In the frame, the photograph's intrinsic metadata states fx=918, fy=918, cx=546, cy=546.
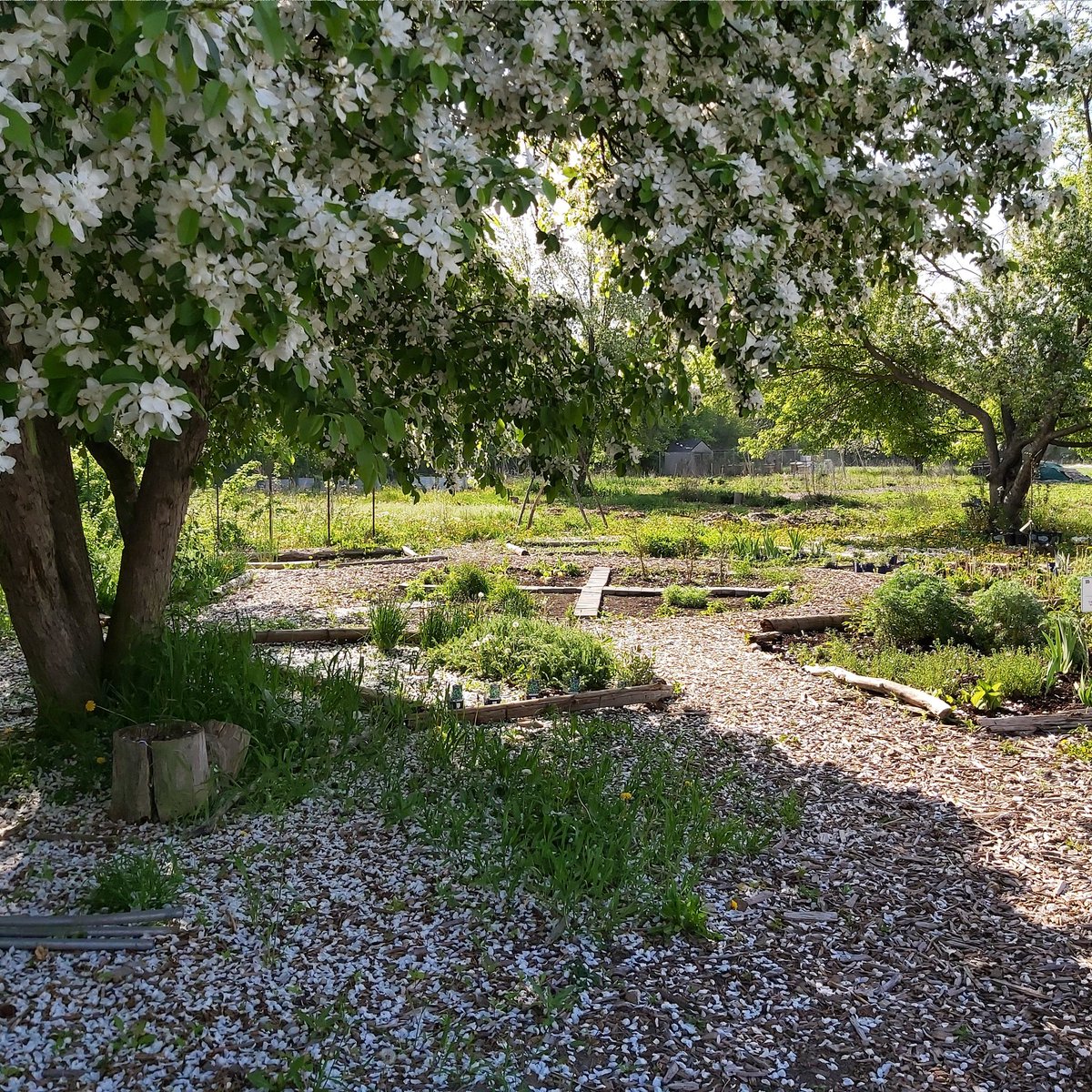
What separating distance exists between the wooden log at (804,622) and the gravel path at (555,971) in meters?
3.68

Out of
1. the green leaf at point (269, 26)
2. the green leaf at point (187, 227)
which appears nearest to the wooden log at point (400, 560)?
the green leaf at point (187, 227)

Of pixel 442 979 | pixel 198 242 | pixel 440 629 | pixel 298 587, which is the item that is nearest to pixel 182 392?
pixel 198 242

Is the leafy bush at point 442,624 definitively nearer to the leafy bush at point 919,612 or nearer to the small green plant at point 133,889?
the leafy bush at point 919,612

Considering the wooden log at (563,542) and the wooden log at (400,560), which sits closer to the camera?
the wooden log at (400,560)

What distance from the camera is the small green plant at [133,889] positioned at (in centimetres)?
287

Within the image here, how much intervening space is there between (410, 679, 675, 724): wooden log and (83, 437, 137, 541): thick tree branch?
188cm

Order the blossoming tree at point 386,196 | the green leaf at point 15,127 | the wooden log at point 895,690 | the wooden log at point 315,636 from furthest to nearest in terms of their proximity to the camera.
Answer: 1. the wooden log at point 315,636
2. the wooden log at point 895,690
3. the blossoming tree at point 386,196
4. the green leaf at point 15,127

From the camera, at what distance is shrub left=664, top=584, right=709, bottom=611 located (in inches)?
369

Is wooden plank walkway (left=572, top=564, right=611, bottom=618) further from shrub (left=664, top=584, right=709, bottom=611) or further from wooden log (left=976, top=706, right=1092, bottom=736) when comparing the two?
wooden log (left=976, top=706, right=1092, bottom=736)

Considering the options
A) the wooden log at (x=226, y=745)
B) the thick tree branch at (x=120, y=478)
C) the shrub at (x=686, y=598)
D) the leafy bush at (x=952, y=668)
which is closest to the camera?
the wooden log at (x=226, y=745)

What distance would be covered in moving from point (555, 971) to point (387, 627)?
13.9 feet

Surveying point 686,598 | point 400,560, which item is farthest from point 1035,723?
point 400,560

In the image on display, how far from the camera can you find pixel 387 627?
671 centimetres

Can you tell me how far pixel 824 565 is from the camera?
12164 mm
